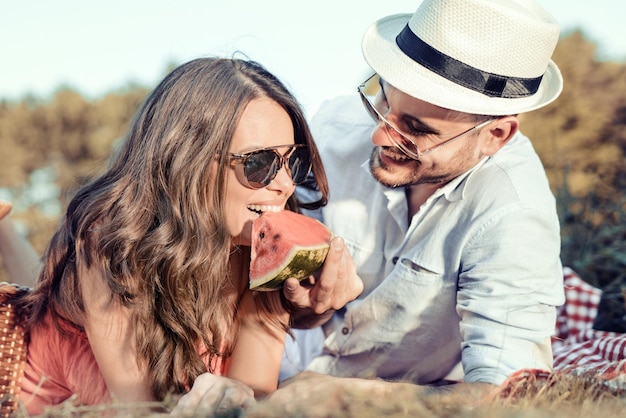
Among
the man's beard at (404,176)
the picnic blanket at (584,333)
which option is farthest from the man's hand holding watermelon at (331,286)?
the picnic blanket at (584,333)

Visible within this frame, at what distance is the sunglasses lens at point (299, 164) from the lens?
3.71 m

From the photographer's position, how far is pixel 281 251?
3363 mm

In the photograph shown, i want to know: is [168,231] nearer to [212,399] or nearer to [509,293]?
[212,399]

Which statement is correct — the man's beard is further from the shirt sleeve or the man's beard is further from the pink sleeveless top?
the pink sleeveless top

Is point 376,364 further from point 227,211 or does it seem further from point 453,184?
point 227,211

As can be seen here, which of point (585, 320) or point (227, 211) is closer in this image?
point (227, 211)

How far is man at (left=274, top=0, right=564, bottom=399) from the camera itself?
12.4 ft

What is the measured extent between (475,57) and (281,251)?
1498 mm

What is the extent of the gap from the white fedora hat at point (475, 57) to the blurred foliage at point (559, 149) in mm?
1888

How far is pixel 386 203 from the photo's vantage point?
4613mm

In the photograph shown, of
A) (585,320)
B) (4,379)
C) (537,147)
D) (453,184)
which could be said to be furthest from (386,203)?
(537,147)

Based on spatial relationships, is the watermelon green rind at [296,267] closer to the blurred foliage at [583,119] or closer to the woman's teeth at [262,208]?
the woman's teeth at [262,208]

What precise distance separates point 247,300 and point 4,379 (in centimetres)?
132

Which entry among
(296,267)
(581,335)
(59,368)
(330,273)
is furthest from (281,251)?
(581,335)
